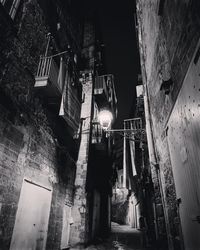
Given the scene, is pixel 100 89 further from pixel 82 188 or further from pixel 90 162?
pixel 82 188

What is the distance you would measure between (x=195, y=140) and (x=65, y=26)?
11909 mm

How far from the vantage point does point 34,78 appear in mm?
7301

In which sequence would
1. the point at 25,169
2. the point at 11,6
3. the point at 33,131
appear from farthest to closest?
the point at 33,131
the point at 11,6
the point at 25,169

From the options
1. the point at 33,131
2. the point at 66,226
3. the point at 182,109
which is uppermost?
the point at 33,131

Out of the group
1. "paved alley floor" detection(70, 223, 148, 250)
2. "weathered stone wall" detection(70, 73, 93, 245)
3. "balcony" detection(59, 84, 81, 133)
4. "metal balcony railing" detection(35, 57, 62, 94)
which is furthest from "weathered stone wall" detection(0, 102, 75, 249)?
"paved alley floor" detection(70, 223, 148, 250)

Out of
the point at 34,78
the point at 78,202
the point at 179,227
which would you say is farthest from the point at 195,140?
the point at 78,202

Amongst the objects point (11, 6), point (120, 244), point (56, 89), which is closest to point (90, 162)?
point (120, 244)

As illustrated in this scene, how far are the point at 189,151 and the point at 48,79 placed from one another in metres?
5.68

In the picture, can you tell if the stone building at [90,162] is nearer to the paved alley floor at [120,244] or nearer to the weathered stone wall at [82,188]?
the weathered stone wall at [82,188]

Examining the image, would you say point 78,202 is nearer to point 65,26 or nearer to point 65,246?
point 65,246

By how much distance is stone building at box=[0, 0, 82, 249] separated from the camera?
5465 mm

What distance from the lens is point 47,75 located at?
23.6 ft

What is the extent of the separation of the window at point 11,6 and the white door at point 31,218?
5.59 metres

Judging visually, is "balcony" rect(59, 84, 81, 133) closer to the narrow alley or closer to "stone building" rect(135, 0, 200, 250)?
the narrow alley
